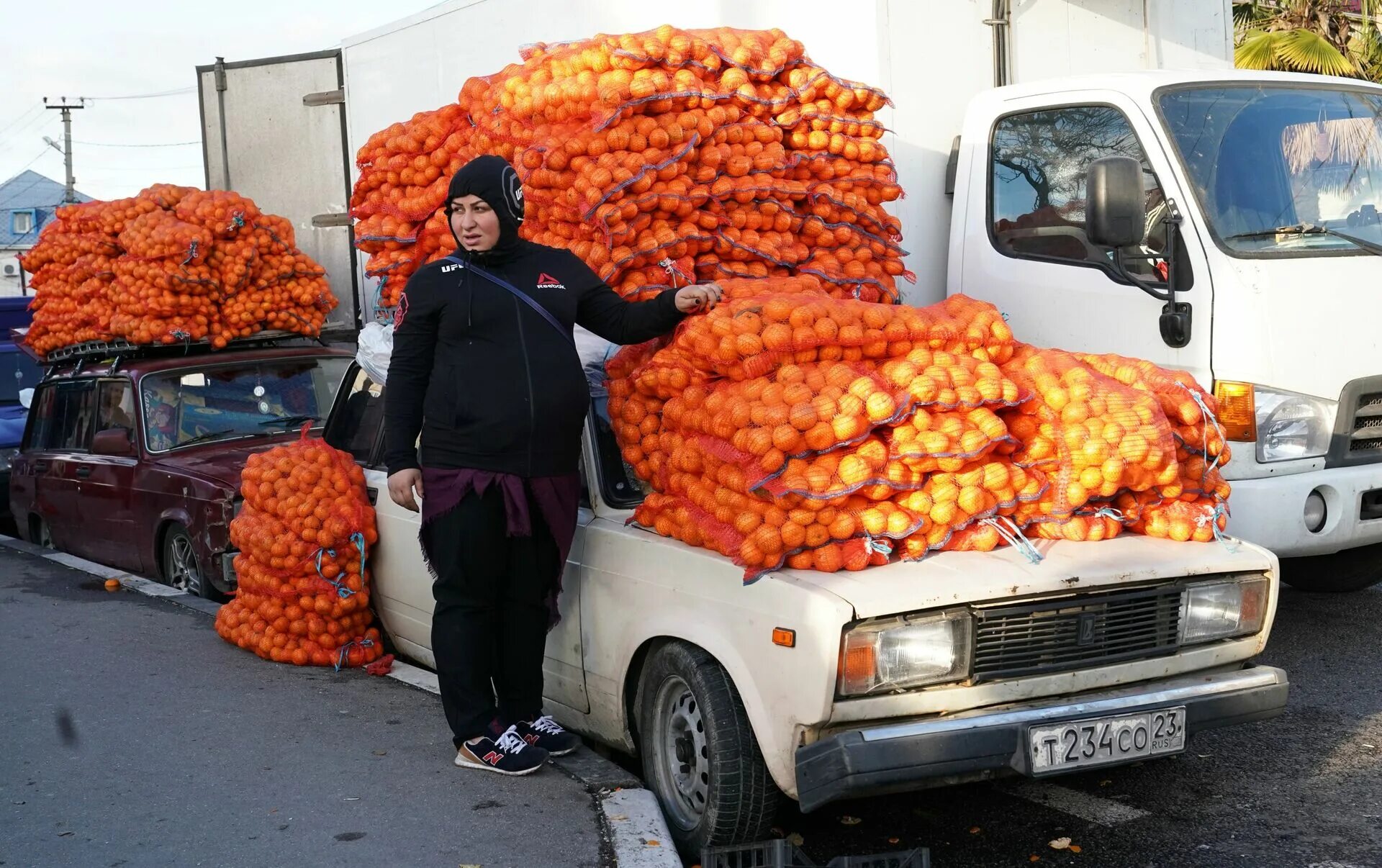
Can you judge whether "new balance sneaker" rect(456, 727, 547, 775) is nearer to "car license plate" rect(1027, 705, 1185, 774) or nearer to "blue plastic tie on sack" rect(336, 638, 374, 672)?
"blue plastic tie on sack" rect(336, 638, 374, 672)

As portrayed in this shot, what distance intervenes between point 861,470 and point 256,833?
2.18 meters

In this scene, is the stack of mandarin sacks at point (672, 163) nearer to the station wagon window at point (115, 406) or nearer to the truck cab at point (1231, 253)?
the truck cab at point (1231, 253)

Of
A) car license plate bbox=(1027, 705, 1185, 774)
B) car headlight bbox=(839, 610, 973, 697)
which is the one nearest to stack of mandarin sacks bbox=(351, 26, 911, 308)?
car headlight bbox=(839, 610, 973, 697)

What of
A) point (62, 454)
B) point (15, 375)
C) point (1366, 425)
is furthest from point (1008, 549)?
point (15, 375)

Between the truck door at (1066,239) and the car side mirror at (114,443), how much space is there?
17.8 ft

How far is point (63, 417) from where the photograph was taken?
9.99m

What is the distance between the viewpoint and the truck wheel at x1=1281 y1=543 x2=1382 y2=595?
6.93 m

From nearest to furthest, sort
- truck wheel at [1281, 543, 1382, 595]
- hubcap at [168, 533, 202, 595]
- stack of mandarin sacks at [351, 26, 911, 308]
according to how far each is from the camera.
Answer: stack of mandarin sacks at [351, 26, 911, 308] < truck wheel at [1281, 543, 1382, 595] < hubcap at [168, 533, 202, 595]

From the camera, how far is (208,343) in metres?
9.30

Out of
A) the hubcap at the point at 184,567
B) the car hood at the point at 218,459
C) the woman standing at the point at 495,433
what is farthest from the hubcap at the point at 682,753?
the hubcap at the point at 184,567

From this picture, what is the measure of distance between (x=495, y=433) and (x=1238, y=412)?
9.93 feet

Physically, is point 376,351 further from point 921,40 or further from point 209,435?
point 209,435

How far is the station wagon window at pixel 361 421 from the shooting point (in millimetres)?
6426

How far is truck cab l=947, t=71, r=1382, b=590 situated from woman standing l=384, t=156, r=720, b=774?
2.16 meters
